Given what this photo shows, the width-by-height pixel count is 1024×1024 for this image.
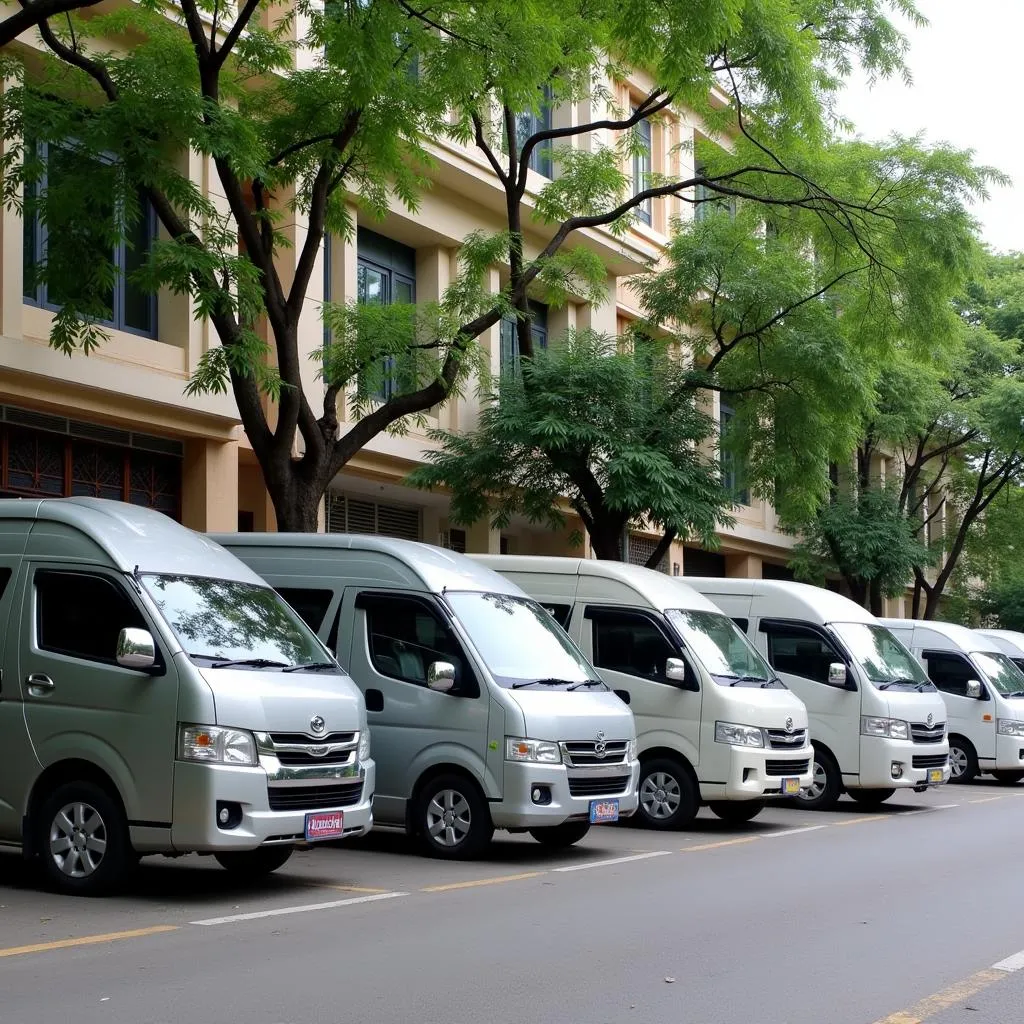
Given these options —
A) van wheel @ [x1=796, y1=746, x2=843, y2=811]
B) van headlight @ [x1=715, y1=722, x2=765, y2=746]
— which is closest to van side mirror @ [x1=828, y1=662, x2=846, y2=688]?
van wheel @ [x1=796, y1=746, x2=843, y2=811]

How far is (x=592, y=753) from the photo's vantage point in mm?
12359

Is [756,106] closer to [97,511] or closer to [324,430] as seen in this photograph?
[324,430]

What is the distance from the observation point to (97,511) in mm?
10570

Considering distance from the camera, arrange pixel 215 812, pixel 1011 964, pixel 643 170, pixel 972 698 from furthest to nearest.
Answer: pixel 643 170, pixel 972 698, pixel 215 812, pixel 1011 964

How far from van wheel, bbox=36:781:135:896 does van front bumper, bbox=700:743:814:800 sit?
6.78m

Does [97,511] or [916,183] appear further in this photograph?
[916,183]

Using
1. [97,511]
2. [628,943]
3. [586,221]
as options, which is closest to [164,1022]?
[628,943]

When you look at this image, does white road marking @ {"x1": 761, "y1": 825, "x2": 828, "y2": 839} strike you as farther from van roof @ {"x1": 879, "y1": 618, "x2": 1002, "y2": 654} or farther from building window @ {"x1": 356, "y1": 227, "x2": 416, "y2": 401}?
building window @ {"x1": 356, "y1": 227, "x2": 416, "y2": 401}

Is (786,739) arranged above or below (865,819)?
above

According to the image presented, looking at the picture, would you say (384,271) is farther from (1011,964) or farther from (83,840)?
(1011,964)

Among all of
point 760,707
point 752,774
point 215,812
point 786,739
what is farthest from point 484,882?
point 786,739

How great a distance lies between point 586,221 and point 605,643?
6.72 meters

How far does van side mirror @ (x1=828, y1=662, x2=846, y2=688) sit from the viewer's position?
17625 millimetres

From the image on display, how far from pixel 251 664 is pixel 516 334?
16351 millimetres
